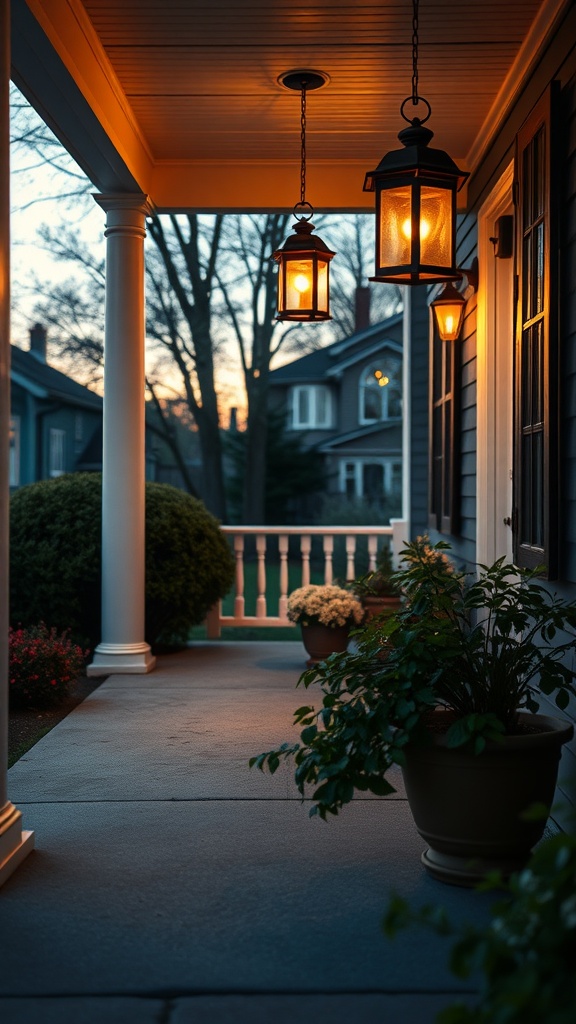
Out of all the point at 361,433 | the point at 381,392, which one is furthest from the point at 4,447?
the point at 381,392

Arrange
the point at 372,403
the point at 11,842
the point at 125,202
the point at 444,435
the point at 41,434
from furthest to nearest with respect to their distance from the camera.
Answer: the point at 372,403, the point at 41,434, the point at 444,435, the point at 125,202, the point at 11,842

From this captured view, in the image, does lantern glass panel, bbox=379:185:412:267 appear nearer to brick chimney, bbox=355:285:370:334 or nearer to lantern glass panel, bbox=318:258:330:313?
lantern glass panel, bbox=318:258:330:313

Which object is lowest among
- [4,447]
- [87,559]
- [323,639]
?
[323,639]

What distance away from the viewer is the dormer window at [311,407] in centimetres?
2286

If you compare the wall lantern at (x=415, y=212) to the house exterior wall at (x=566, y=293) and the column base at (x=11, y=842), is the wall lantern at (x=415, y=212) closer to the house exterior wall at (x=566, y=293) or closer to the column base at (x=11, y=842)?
the house exterior wall at (x=566, y=293)

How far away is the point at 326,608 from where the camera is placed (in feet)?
21.8

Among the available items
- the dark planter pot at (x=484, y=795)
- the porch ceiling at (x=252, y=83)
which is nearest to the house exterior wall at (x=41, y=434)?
the porch ceiling at (x=252, y=83)

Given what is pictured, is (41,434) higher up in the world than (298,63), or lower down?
lower down

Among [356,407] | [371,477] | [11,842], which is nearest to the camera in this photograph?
[11,842]

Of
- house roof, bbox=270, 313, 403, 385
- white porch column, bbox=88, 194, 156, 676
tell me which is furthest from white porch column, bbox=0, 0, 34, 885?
house roof, bbox=270, 313, 403, 385

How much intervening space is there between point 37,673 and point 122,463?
5.14 feet

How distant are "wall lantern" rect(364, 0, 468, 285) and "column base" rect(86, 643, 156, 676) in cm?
360

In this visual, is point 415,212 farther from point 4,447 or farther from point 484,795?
point 484,795

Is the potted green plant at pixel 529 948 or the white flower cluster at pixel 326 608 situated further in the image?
the white flower cluster at pixel 326 608
